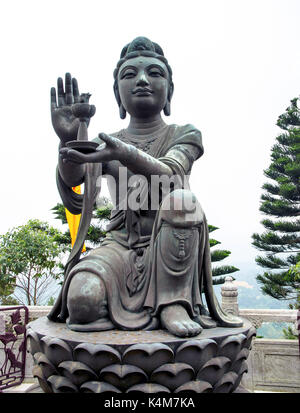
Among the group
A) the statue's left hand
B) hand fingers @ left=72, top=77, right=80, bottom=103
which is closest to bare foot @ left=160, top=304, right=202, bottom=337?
the statue's left hand

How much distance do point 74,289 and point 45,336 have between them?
28 cm

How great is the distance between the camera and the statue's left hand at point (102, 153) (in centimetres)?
196

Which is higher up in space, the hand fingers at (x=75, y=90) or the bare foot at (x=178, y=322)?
the hand fingers at (x=75, y=90)

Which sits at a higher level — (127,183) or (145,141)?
(145,141)

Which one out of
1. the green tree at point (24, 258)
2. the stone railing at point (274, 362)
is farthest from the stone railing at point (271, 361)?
the green tree at point (24, 258)

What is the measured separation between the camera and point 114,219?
8.68 feet

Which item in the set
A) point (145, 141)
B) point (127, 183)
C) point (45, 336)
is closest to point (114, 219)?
point (127, 183)

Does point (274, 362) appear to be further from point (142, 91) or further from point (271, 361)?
point (142, 91)

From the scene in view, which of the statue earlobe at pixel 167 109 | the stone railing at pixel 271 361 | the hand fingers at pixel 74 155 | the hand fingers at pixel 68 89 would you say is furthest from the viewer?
the stone railing at pixel 271 361

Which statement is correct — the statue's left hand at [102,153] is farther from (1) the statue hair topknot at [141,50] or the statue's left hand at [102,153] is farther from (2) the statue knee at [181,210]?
(1) the statue hair topknot at [141,50]

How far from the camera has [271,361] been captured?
17.0 ft

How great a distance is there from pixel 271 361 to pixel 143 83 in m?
4.46

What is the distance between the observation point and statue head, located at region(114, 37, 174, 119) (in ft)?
8.96

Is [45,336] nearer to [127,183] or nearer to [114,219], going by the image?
[114,219]
